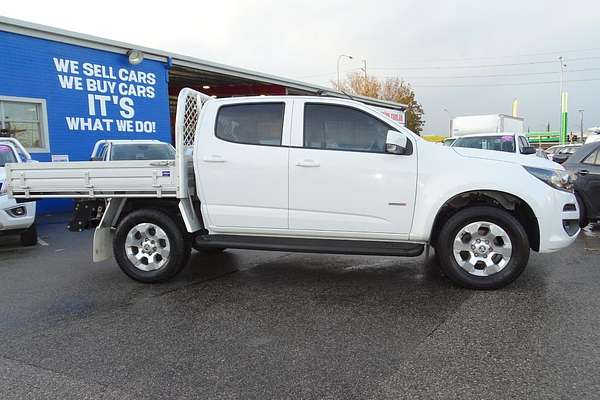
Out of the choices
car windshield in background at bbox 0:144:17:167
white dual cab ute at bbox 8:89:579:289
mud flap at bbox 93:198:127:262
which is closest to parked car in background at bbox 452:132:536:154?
white dual cab ute at bbox 8:89:579:289

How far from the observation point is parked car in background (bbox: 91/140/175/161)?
11.1m

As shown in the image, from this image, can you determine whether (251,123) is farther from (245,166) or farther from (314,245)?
(314,245)

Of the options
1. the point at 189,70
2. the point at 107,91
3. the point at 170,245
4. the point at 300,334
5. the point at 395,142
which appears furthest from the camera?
the point at 189,70

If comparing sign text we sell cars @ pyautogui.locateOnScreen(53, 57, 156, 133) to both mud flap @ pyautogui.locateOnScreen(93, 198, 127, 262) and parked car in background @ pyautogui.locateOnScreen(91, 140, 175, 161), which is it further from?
mud flap @ pyautogui.locateOnScreen(93, 198, 127, 262)

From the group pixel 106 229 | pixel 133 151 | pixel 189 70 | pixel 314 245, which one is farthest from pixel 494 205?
pixel 189 70

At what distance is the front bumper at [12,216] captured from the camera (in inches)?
284

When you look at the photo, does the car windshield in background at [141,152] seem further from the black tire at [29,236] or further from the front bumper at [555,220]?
the front bumper at [555,220]

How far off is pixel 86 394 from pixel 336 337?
6.07ft

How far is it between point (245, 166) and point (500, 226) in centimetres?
271

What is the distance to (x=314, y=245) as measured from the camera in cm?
508

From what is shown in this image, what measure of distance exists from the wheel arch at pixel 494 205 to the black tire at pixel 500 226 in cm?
16

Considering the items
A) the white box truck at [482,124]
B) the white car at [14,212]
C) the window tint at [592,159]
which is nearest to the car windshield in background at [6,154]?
the white car at [14,212]

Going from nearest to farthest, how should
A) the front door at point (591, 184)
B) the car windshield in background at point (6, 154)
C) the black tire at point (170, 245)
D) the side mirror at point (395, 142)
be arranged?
the side mirror at point (395, 142) < the black tire at point (170, 245) < the front door at point (591, 184) < the car windshield in background at point (6, 154)

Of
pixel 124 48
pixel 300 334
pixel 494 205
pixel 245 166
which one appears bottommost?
pixel 300 334
